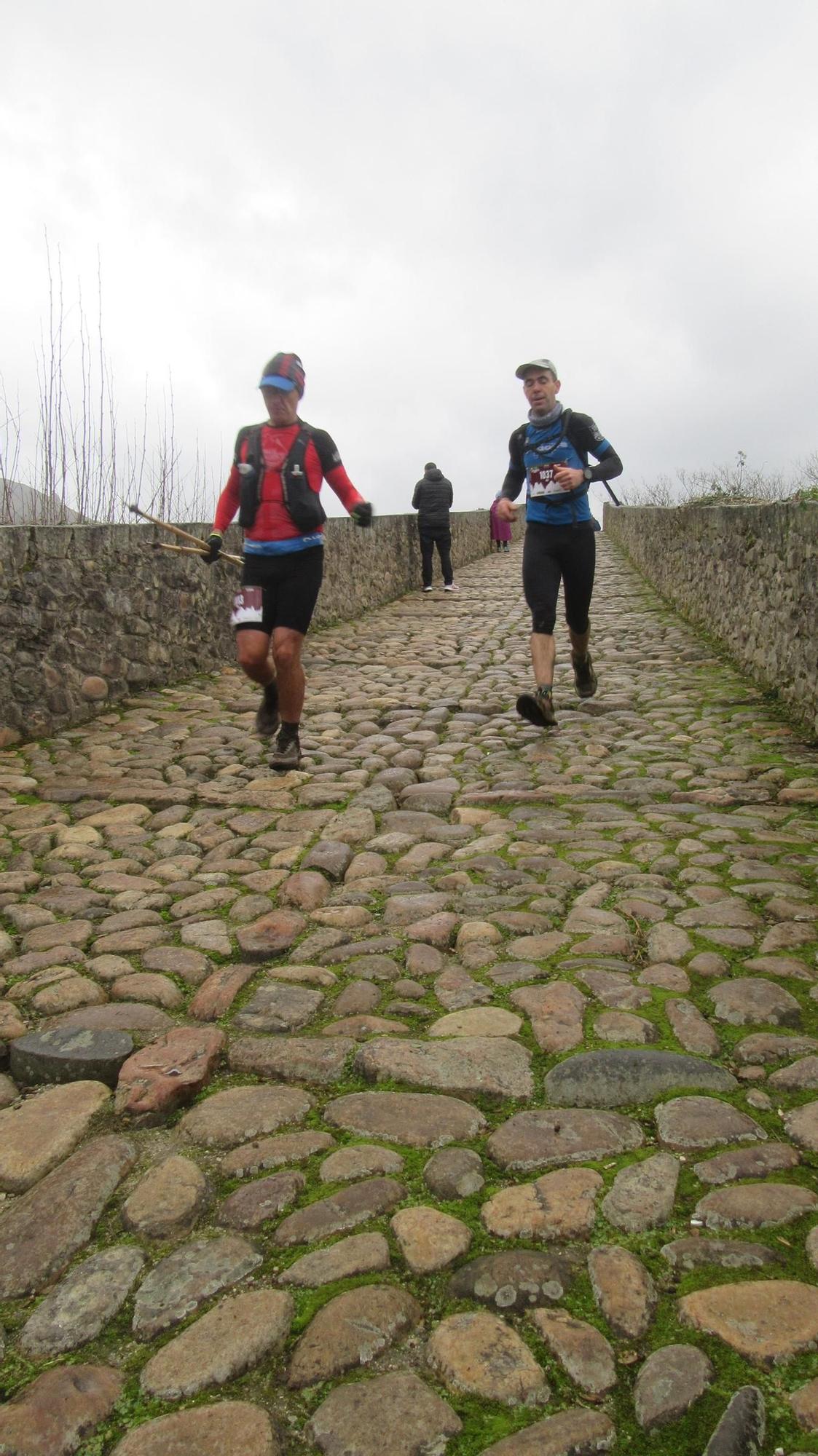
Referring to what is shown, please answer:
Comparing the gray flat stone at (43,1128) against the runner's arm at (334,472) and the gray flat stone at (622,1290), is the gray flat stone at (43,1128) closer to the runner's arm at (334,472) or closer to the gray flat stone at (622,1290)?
the gray flat stone at (622,1290)

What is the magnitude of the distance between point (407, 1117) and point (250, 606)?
3.53 m

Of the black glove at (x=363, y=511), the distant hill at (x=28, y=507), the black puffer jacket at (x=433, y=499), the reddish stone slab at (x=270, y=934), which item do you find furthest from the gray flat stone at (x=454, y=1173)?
the black puffer jacket at (x=433, y=499)

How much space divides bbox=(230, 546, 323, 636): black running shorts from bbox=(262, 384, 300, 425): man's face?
66cm

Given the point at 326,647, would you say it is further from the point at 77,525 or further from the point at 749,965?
the point at 749,965

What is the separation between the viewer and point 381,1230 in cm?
186

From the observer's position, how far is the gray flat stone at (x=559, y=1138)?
206cm

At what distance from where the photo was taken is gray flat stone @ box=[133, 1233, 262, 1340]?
1688mm

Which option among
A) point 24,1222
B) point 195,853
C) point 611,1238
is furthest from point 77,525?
point 611,1238

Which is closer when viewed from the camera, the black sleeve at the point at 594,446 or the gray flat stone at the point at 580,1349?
the gray flat stone at the point at 580,1349

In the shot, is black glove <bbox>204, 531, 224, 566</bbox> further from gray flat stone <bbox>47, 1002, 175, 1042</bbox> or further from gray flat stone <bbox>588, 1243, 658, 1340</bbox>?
gray flat stone <bbox>588, 1243, 658, 1340</bbox>

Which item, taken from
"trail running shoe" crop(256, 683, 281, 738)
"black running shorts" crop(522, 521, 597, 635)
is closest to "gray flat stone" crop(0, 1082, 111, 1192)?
"trail running shoe" crop(256, 683, 281, 738)

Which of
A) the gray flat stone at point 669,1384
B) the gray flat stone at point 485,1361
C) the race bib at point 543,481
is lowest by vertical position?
the gray flat stone at point 485,1361

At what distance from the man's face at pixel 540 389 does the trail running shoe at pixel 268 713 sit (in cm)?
223

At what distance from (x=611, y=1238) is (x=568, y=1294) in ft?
0.55
